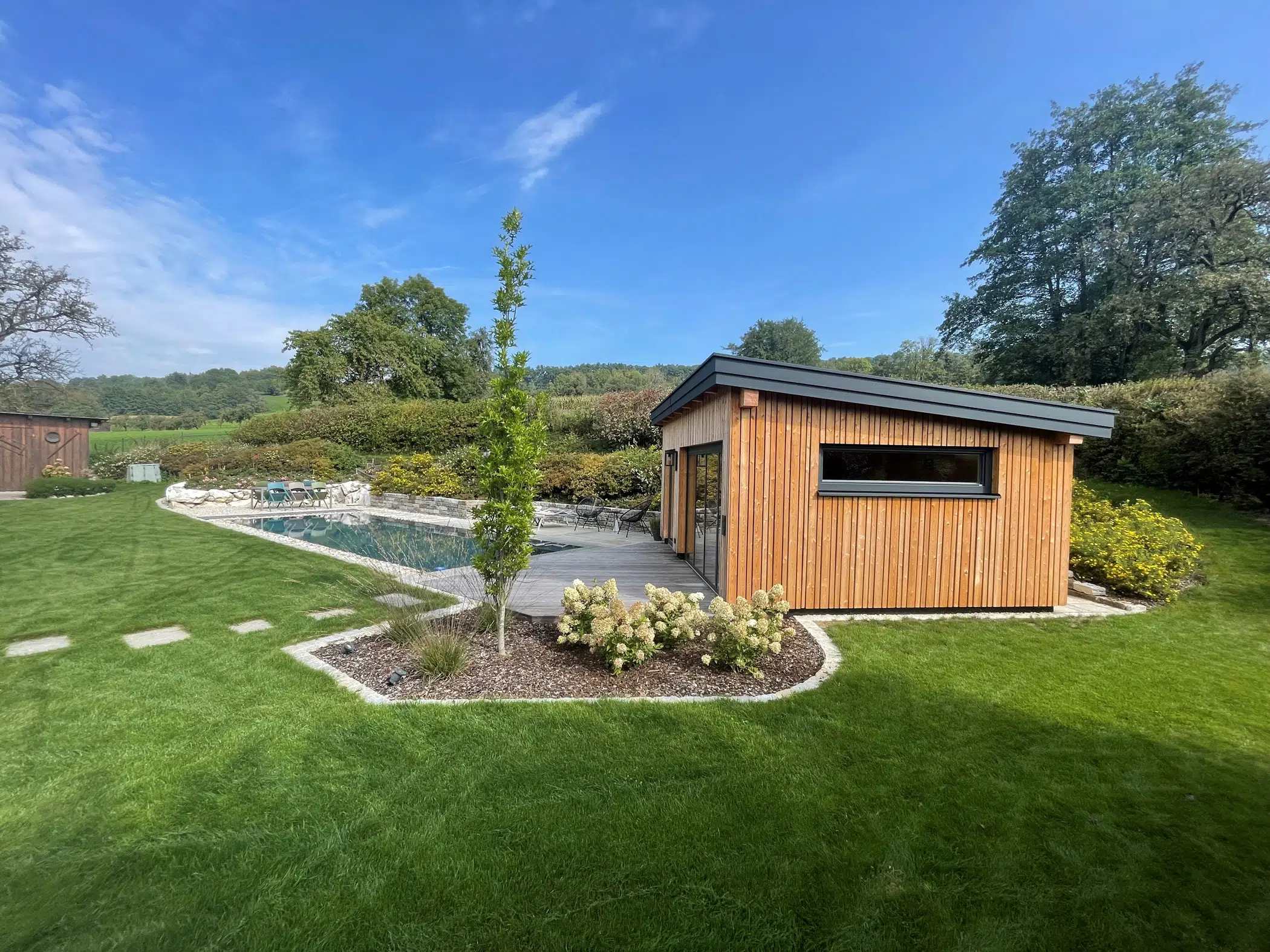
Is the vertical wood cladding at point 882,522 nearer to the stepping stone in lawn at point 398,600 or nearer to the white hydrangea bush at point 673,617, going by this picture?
the white hydrangea bush at point 673,617

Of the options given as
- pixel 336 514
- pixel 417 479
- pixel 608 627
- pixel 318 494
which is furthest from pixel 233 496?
pixel 608 627

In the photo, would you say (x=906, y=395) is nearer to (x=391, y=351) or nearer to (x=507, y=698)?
(x=507, y=698)

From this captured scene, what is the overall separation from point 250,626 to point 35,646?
1.54 metres

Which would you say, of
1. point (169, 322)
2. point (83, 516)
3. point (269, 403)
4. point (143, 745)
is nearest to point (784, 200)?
point (143, 745)

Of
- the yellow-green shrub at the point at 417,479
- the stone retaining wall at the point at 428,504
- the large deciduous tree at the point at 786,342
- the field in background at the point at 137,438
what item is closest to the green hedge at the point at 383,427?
the yellow-green shrub at the point at 417,479

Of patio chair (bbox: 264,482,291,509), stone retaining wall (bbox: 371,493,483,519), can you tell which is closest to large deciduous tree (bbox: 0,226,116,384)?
patio chair (bbox: 264,482,291,509)

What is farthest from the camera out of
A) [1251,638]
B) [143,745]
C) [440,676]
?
[1251,638]

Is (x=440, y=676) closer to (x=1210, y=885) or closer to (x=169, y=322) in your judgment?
(x=1210, y=885)

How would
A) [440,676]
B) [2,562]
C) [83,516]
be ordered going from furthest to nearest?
[83,516], [2,562], [440,676]

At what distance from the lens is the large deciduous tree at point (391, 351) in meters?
30.6

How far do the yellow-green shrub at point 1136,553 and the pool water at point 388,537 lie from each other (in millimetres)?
7538

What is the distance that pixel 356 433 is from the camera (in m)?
22.9

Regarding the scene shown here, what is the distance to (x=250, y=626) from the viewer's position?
5.28m

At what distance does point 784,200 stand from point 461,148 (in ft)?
31.0
